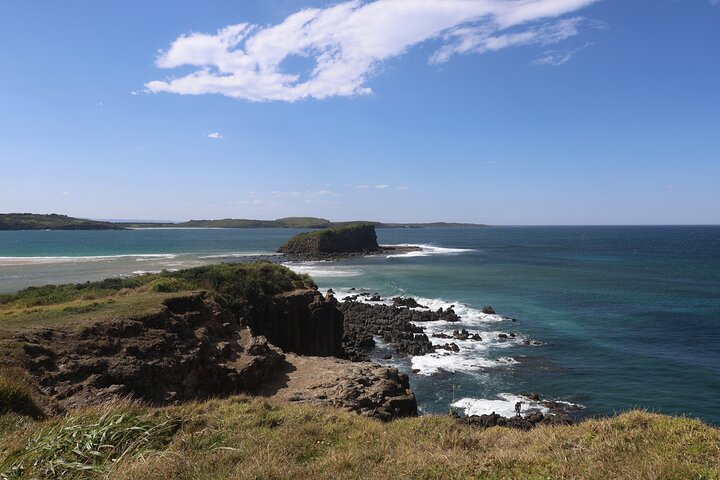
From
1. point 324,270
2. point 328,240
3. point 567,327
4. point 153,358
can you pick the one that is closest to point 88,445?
point 153,358

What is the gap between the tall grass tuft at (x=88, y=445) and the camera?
20.6 feet

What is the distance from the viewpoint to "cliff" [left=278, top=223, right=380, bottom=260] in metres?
115

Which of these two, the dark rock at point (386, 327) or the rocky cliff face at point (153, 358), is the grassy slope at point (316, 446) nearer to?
the rocky cliff face at point (153, 358)

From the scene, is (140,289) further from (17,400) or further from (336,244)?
(336,244)

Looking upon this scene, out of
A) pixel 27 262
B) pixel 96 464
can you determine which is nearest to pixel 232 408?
pixel 96 464

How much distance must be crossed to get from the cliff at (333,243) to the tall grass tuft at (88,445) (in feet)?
327

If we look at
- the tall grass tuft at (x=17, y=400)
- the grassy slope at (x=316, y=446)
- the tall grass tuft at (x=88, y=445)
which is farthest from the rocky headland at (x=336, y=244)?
the tall grass tuft at (x=88, y=445)

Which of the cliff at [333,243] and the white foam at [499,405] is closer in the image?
the white foam at [499,405]

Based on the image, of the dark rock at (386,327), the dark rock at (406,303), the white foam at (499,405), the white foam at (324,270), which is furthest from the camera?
the white foam at (324,270)

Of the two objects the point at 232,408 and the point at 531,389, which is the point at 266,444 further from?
the point at 531,389

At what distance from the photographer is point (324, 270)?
80.3m

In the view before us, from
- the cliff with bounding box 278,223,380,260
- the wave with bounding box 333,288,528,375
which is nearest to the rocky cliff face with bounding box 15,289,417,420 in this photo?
the wave with bounding box 333,288,528,375

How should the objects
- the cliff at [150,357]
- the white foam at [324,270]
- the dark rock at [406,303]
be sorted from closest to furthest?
the cliff at [150,357] < the dark rock at [406,303] < the white foam at [324,270]

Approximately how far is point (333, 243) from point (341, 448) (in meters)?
110
